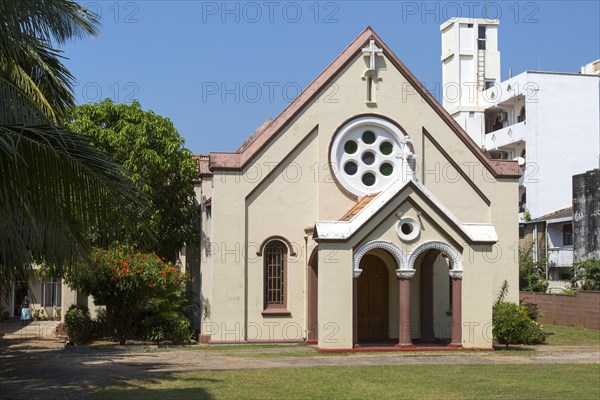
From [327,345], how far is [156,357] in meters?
4.92

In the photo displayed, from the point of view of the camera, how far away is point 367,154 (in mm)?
29625

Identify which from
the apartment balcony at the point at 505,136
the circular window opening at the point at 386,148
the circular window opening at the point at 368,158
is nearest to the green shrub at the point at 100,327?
the circular window opening at the point at 368,158

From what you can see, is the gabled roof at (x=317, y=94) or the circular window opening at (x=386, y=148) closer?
the gabled roof at (x=317, y=94)

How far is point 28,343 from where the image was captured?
30188 millimetres

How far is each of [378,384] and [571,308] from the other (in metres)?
21.5

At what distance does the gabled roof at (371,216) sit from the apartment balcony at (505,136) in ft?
104

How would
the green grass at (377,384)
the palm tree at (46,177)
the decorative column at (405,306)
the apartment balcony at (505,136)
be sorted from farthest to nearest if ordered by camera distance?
1. the apartment balcony at (505,136)
2. the decorative column at (405,306)
3. the green grass at (377,384)
4. the palm tree at (46,177)

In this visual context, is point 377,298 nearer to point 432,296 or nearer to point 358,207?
point 432,296

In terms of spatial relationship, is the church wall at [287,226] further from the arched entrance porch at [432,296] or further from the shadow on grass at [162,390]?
the shadow on grass at [162,390]

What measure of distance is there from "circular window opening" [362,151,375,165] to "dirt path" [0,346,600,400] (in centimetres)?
682

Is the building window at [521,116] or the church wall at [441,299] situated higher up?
the building window at [521,116]

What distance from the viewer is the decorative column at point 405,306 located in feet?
85.4

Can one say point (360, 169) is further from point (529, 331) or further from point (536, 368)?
point (536, 368)

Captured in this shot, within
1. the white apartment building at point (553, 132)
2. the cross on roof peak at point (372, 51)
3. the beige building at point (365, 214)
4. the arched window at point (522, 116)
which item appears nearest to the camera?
the beige building at point (365, 214)
